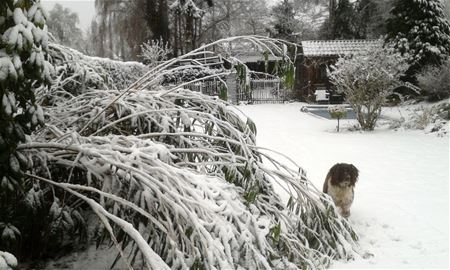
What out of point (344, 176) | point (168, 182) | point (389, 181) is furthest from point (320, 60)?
point (168, 182)

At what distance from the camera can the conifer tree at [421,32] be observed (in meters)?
17.4

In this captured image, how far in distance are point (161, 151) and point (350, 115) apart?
47.8ft

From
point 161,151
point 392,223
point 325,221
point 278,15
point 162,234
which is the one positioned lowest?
point 392,223

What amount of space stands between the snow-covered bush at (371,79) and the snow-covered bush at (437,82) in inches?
135

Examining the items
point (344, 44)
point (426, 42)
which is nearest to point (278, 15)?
point (344, 44)

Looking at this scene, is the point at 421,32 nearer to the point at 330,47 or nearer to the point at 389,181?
the point at 330,47

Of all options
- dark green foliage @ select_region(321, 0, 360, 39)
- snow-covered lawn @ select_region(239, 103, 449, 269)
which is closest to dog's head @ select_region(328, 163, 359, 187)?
snow-covered lawn @ select_region(239, 103, 449, 269)

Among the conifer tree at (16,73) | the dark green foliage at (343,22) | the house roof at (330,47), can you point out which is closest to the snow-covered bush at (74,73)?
the conifer tree at (16,73)

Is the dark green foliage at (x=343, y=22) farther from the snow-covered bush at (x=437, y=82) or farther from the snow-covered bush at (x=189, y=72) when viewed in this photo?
the snow-covered bush at (x=189, y=72)

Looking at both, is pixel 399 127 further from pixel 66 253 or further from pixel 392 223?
pixel 66 253

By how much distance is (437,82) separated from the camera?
14711mm

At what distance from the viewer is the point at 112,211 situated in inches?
104

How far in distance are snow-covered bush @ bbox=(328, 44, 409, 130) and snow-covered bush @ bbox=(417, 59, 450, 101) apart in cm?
342

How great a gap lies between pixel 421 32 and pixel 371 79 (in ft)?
26.3
